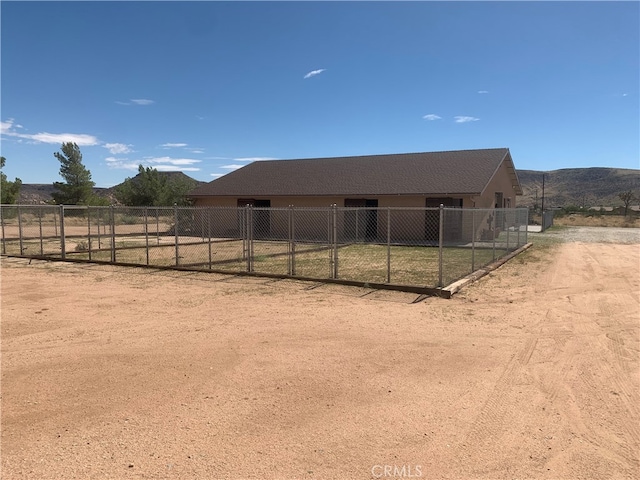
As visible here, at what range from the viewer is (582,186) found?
11400cm

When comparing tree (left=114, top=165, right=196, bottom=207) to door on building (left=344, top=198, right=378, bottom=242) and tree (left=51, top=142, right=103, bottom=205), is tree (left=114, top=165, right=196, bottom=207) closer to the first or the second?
tree (left=51, top=142, right=103, bottom=205)

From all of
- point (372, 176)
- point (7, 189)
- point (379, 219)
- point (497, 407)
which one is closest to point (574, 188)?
point (372, 176)

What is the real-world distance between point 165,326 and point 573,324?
605 cm

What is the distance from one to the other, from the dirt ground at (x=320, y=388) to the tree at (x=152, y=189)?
118 ft

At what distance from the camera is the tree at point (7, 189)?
138ft

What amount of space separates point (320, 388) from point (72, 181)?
55.9m

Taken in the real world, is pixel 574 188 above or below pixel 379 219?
above

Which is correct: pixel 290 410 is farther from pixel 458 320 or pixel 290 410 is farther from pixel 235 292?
pixel 235 292

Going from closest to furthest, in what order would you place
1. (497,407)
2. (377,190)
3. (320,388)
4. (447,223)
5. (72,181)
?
(497,407), (320,388), (447,223), (377,190), (72,181)

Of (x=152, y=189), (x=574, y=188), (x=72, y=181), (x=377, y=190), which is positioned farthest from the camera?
(x=574, y=188)

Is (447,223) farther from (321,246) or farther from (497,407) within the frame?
(497,407)

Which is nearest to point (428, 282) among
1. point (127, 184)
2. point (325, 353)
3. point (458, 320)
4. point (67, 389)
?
point (458, 320)

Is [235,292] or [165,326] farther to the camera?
[235,292]

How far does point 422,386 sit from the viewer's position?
4.44 metres
